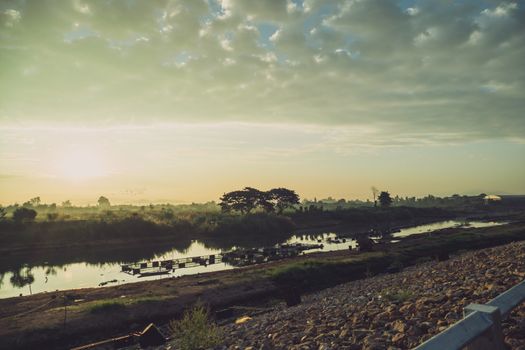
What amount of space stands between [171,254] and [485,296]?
71483 mm

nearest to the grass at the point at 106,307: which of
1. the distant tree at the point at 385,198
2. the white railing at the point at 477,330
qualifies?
the white railing at the point at 477,330

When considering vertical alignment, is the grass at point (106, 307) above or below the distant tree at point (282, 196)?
below

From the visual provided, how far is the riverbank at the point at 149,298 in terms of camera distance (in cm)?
2594

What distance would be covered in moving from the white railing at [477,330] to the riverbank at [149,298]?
89.1 feet

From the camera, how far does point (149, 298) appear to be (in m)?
32.5

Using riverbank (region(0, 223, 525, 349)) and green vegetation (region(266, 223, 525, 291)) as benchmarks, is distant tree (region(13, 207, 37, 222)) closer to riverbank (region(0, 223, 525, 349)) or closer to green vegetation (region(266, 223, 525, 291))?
riverbank (region(0, 223, 525, 349))

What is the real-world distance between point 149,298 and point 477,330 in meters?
32.6

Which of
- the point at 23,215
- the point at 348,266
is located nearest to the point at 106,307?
the point at 348,266

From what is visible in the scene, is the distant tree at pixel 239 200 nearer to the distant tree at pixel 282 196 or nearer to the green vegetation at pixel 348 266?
the distant tree at pixel 282 196

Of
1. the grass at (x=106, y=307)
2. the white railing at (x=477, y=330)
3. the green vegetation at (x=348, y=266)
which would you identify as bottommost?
the green vegetation at (x=348, y=266)

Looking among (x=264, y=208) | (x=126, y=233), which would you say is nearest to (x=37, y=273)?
(x=126, y=233)

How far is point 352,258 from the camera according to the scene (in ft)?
159

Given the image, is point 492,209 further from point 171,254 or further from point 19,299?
point 19,299

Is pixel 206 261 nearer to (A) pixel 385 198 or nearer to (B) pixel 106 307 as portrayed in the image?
(B) pixel 106 307
